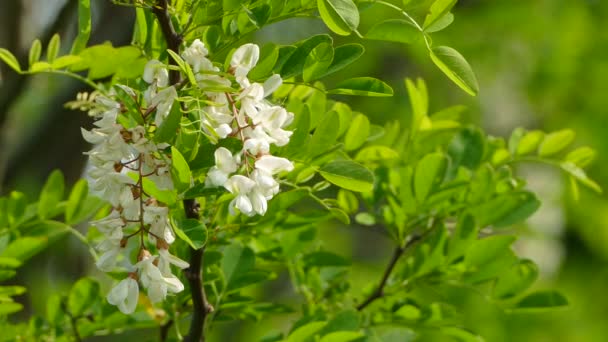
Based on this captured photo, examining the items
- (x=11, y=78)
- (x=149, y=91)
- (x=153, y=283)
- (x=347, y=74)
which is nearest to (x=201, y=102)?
(x=149, y=91)

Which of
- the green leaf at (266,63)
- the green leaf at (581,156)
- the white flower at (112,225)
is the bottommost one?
Answer: the green leaf at (581,156)

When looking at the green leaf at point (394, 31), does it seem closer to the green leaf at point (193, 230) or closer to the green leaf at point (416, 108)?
the green leaf at point (193, 230)

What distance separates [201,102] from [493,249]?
59cm

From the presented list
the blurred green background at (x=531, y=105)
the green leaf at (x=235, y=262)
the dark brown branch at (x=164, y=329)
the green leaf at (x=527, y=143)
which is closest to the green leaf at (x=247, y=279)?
the green leaf at (x=235, y=262)

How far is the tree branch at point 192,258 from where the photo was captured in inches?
A: 35.6

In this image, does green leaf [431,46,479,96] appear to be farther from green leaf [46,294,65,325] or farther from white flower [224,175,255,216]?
green leaf [46,294,65,325]

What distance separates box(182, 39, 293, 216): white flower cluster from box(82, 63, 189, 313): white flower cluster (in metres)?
0.04

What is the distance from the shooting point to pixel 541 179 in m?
5.12

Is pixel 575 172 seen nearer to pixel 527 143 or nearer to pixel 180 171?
pixel 527 143

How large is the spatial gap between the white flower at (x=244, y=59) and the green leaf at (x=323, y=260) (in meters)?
0.53

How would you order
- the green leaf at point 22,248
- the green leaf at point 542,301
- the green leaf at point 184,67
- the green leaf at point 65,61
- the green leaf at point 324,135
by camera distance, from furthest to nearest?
the green leaf at point 542,301, the green leaf at point 22,248, the green leaf at point 65,61, the green leaf at point 324,135, the green leaf at point 184,67

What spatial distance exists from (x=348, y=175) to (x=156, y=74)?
229 mm

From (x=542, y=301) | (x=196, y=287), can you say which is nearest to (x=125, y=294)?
(x=196, y=287)

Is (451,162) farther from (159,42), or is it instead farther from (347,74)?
(347,74)
